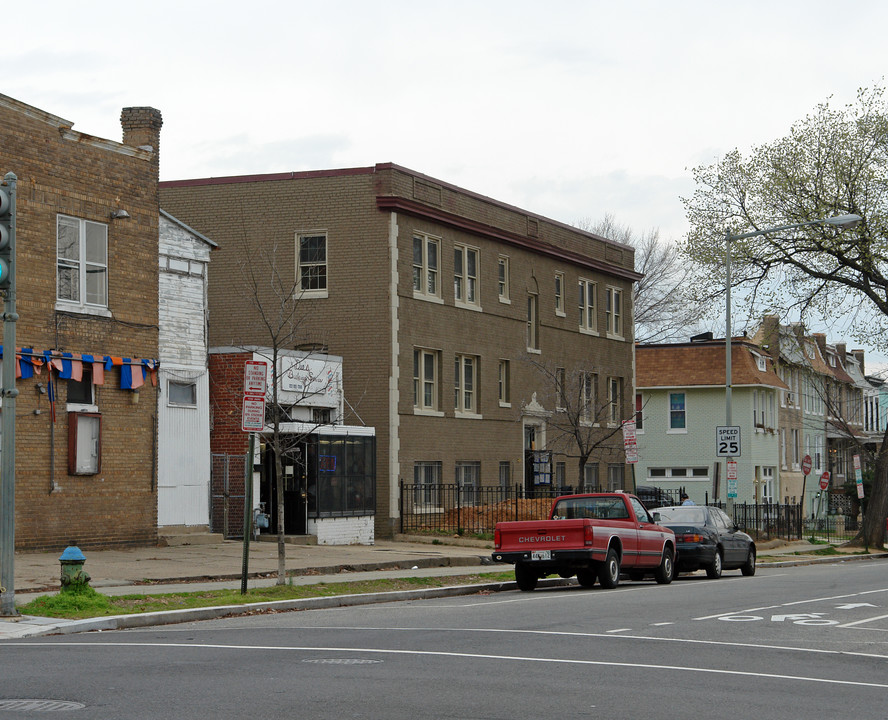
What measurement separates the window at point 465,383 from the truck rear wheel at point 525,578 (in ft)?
51.9

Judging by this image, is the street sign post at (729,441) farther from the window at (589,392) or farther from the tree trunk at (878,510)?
the tree trunk at (878,510)

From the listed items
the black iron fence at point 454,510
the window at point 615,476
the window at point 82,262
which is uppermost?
the window at point 82,262

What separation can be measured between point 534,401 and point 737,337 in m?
21.5

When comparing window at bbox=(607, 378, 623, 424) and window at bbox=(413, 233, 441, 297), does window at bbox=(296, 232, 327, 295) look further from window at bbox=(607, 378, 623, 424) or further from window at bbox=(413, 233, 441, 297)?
window at bbox=(607, 378, 623, 424)

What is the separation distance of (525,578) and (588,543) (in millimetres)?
1522

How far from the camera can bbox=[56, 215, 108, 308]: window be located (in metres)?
24.1

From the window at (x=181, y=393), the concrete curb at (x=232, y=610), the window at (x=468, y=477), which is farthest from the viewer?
the window at (x=468, y=477)

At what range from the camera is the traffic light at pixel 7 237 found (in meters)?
14.4

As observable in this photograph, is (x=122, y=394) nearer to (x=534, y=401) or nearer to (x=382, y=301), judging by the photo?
(x=382, y=301)

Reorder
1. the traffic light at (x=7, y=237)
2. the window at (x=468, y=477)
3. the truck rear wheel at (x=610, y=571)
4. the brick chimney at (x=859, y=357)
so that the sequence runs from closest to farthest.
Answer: the traffic light at (x=7, y=237), the truck rear wheel at (x=610, y=571), the window at (x=468, y=477), the brick chimney at (x=859, y=357)

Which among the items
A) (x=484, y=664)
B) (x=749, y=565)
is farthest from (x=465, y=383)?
(x=484, y=664)

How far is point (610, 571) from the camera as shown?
829 inches

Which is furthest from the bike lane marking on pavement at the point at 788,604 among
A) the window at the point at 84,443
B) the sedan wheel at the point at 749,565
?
the window at the point at 84,443

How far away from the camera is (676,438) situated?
58.3 metres
